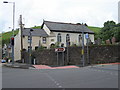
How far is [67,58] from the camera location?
3209 centimetres

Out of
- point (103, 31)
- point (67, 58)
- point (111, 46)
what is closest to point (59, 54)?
point (67, 58)

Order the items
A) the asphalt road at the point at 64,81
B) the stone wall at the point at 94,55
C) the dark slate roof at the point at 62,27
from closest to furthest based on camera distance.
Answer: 1. the asphalt road at the point at 64,81
2. the stone wall at the point at 94,55
3. the dark slate roof at the point at 62,27

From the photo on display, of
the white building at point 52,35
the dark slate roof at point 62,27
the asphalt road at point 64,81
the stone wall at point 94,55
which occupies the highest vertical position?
the dark slate roof at point 62,27

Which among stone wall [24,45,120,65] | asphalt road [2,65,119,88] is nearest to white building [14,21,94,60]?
stone wall [24,45,120,65]

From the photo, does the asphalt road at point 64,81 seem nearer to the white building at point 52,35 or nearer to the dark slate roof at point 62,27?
the white building at point 52,35

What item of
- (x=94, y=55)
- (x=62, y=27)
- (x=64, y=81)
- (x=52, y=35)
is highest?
(x=62, y=27)

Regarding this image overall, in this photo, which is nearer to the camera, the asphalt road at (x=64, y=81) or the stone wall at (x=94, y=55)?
the asphalt road at (x=64, y=81)

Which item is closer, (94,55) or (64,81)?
(64,81)

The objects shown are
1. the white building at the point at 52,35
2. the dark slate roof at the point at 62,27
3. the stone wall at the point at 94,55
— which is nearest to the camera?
the stone wall at the point at 94,55

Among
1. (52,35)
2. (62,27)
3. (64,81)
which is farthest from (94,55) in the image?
(62,27)

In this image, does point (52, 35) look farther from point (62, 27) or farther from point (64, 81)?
point (64, 81)

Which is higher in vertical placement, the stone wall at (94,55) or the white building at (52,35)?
the white building at (52,35)

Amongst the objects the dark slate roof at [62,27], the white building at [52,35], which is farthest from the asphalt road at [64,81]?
the dark slate roof at [62,27]

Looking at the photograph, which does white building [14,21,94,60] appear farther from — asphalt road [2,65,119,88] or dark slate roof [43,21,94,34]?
asphalt road [2,65,119,88]
